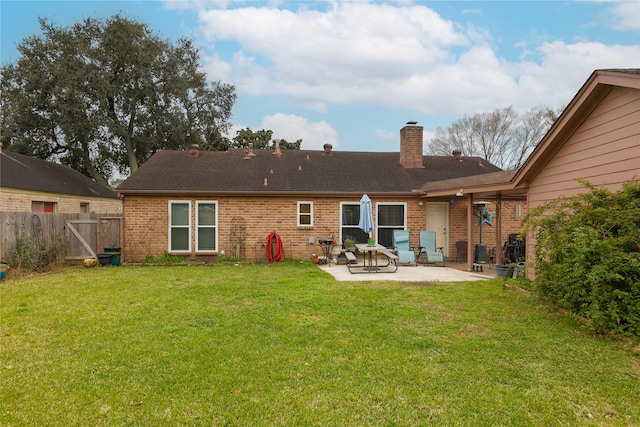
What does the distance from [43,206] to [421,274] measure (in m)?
17.1

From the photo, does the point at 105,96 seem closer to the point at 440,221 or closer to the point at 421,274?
the point at 440,221

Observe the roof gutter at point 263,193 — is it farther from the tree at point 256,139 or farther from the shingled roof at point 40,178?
the tree at point 256,139

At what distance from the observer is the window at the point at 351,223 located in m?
13.1

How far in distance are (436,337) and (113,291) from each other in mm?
6399

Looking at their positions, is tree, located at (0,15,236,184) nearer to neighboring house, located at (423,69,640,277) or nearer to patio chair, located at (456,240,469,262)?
patio chair, located at (456,240,469,262)

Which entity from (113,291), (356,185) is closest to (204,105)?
(356,185)

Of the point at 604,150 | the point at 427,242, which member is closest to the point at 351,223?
the point at 427,242

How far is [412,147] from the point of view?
49.9 feet

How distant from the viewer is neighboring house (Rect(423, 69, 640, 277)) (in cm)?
542

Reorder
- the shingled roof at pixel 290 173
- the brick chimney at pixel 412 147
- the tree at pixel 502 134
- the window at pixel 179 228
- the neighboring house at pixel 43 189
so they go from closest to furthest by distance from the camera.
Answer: the window at pixel 179 228 → the shingled roof at pixel 290 173 → the neighboring house at pixel 43 189 → the brick chimney at pixel 412 147 → the tree at pixel 502 134

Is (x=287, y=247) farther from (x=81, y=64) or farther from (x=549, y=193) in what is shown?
(x=81, y=64)

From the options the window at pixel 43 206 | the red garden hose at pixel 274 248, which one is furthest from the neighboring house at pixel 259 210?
the window at pixel 43 206

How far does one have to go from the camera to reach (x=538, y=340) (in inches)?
184

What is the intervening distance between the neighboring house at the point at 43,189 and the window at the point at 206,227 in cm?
823
